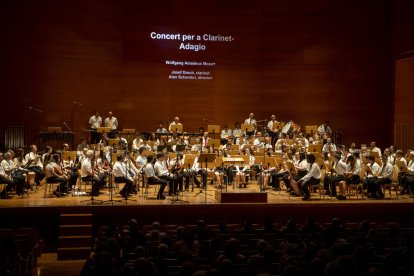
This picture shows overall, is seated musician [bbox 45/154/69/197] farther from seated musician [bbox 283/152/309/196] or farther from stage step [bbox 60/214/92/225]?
seated musician [bbox 283/152/309/196]

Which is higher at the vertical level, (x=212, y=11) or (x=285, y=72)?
(x=212, y=11)

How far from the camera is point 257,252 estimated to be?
323 inches

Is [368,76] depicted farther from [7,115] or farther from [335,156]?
[7,115]

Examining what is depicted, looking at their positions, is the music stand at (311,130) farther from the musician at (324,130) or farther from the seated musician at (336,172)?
the seated musician at (336,172)

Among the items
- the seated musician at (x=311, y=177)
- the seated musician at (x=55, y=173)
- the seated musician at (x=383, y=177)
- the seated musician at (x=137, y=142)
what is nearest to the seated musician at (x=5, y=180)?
the seated musician at (x=55, y=173)

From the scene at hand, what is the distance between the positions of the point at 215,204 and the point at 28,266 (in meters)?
5.39

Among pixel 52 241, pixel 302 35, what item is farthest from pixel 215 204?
pixel 302 35

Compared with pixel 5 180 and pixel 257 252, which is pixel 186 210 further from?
pixel 257 252

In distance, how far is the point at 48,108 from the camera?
21.0m

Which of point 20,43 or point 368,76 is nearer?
point 20,43

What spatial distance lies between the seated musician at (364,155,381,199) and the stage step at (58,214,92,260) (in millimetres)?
7394

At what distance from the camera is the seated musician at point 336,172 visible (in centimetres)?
1449

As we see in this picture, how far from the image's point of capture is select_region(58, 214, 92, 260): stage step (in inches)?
467

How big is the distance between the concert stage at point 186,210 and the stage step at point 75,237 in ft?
0.62
